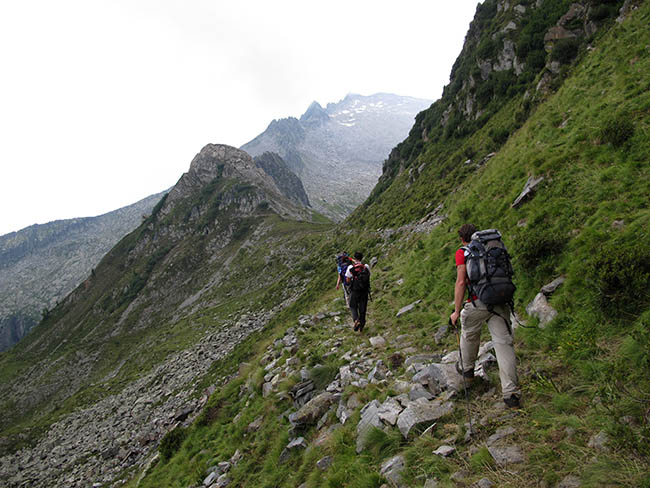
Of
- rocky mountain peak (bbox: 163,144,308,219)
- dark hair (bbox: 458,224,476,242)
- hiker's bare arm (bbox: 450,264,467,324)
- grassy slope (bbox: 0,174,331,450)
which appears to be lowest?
grassy slope (bbox: 0,174,331,450)

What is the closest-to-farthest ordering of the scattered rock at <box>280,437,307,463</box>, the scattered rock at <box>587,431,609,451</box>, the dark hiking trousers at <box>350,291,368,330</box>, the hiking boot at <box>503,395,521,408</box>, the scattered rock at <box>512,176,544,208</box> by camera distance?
1. the scattered rock at <box>587,431,609,451</box>
2. the hiking boot at <box>503,395,521,408</box>
3. the scattered rock at <box>280,437,307,463</box>
4. the scattered rock at <box>512,176,544,208</box>
5. the dark hiking trousers at <box>350,291,368,330</box>

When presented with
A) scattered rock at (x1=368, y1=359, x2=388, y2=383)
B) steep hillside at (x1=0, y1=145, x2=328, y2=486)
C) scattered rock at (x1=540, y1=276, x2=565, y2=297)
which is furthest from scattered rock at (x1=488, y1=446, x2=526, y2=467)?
steep hillside at (x1=0, y1=145, x2=328, y2=486)

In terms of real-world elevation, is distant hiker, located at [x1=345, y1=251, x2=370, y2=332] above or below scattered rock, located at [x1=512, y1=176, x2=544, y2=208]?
below

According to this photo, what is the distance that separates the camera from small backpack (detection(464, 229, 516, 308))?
4992 millimetres

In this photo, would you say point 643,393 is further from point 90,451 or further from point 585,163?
point 90,451

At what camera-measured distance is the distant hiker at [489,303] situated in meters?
4.93

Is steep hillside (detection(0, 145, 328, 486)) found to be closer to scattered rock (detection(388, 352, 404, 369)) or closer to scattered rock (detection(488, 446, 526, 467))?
scattered rock (detection(388, 352, 404, 369))

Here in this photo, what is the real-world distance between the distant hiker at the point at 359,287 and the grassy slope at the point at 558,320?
2.30ft

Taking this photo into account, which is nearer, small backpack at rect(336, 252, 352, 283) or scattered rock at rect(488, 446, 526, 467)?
scattered rock at rect(488, 446, 526, 467)

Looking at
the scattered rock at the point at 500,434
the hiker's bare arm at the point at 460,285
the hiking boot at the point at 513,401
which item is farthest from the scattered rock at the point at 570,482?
the hiker's bare arm at the point at 460,285

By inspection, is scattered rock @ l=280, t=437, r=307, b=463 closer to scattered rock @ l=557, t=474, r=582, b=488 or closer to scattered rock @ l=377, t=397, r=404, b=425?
scattered rock @ l=377, t=397, r=404, b=425

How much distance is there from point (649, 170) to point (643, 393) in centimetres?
676

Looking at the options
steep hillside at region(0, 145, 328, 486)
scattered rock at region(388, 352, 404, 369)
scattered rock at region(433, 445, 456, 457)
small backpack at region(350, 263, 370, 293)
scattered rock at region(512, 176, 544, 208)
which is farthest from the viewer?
steep hillside at region(0, 145, 328, 486)

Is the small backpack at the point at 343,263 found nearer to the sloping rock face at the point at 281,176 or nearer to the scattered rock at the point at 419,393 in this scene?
the scattered rock at the point at 419,393
